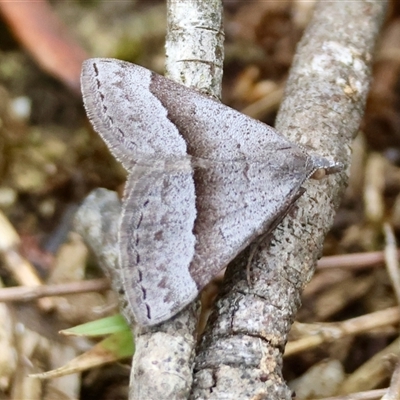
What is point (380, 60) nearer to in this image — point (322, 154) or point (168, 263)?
point (322, 154)

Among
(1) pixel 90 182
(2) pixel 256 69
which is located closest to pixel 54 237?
(1) pixel 90 182

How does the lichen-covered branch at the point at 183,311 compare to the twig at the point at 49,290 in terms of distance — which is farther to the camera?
the twig at the point at 49,290

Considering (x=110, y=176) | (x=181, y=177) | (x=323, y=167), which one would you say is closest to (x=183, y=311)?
(x=181, y=177)

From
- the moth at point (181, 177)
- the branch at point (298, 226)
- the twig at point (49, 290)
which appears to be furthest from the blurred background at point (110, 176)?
the moth at point (181, 177)

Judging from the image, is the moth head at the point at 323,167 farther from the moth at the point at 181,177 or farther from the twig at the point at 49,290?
the twig at the point at 49,290

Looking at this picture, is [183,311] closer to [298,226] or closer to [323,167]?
[298,226]

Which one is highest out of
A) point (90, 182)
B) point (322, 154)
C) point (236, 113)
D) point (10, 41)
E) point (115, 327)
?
point (10, 41)
